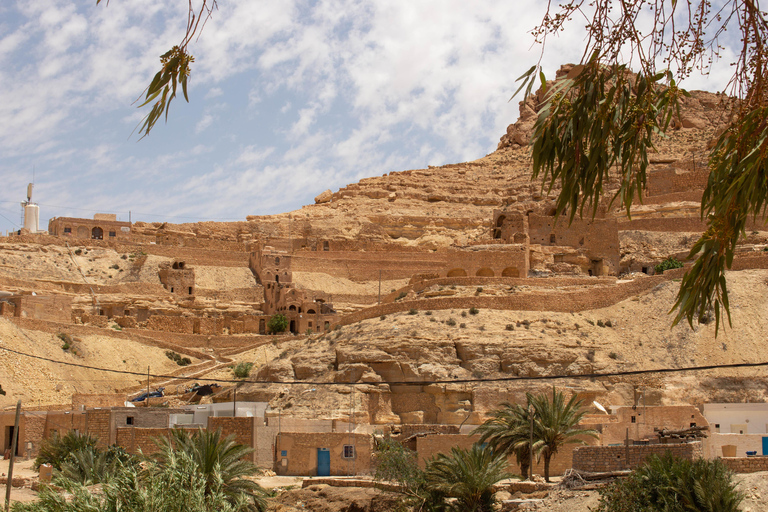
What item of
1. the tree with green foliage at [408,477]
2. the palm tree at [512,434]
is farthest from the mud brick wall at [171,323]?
the palm tree at [512,434]

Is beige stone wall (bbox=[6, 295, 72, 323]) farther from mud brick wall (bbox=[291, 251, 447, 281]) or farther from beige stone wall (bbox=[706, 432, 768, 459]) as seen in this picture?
beige stone wall (bbox=[706, 432, 768, 459])

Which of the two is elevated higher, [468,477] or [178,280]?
[178,280]

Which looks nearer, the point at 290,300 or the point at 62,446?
the point at 62,446

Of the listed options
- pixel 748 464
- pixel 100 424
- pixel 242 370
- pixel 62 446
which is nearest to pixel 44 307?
pixel 242 370

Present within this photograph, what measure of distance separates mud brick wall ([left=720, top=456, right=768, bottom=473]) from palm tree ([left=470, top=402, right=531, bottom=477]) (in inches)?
213

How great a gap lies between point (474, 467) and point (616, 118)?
1146 cm

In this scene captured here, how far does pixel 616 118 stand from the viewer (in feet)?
25.2

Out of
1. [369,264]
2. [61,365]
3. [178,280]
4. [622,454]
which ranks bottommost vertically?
[622,454]

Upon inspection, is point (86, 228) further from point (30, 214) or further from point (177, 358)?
point (177, 358)

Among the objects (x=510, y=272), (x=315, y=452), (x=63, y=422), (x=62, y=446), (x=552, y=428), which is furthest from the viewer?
(x=510, y=272)

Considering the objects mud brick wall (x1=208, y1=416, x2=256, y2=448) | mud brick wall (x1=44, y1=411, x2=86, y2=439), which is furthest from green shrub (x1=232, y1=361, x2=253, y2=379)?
mud brick wall (x1=208, y1=416, x2=256, y2=448)

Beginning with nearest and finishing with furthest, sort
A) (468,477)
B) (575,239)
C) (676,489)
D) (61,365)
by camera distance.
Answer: (676,489), (468,477), (61,365), (575,239)

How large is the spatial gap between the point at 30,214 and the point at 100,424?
40805 mm

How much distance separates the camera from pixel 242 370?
39094 mm
